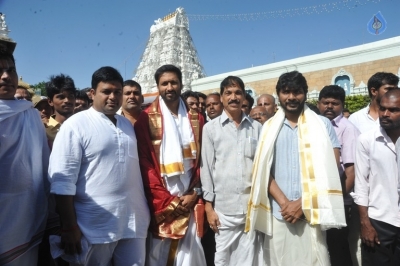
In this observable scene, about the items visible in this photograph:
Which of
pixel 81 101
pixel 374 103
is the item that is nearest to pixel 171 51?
pixel 81 101

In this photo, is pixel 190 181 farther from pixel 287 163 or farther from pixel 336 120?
pixel 336 120

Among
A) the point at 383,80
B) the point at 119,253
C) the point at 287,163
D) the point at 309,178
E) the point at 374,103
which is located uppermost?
the point at 383,80

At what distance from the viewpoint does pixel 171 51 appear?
38.8 meters

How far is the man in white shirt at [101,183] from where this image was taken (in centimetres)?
247

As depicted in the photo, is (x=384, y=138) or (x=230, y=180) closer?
(x=384, y=138)

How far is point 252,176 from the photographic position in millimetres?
3035

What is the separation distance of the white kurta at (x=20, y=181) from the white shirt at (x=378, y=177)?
2687 mm

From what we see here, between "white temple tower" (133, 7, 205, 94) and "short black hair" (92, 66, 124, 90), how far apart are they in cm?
3465

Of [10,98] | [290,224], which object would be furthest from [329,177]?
[10,98]

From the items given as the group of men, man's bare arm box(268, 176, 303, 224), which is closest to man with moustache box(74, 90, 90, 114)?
the group of men

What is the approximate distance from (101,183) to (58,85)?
5.75 ft

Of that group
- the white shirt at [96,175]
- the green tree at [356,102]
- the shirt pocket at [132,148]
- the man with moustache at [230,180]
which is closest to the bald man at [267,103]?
the man with moustache at [230,180]

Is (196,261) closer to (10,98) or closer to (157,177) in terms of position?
(157,177)

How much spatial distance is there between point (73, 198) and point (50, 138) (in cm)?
117
